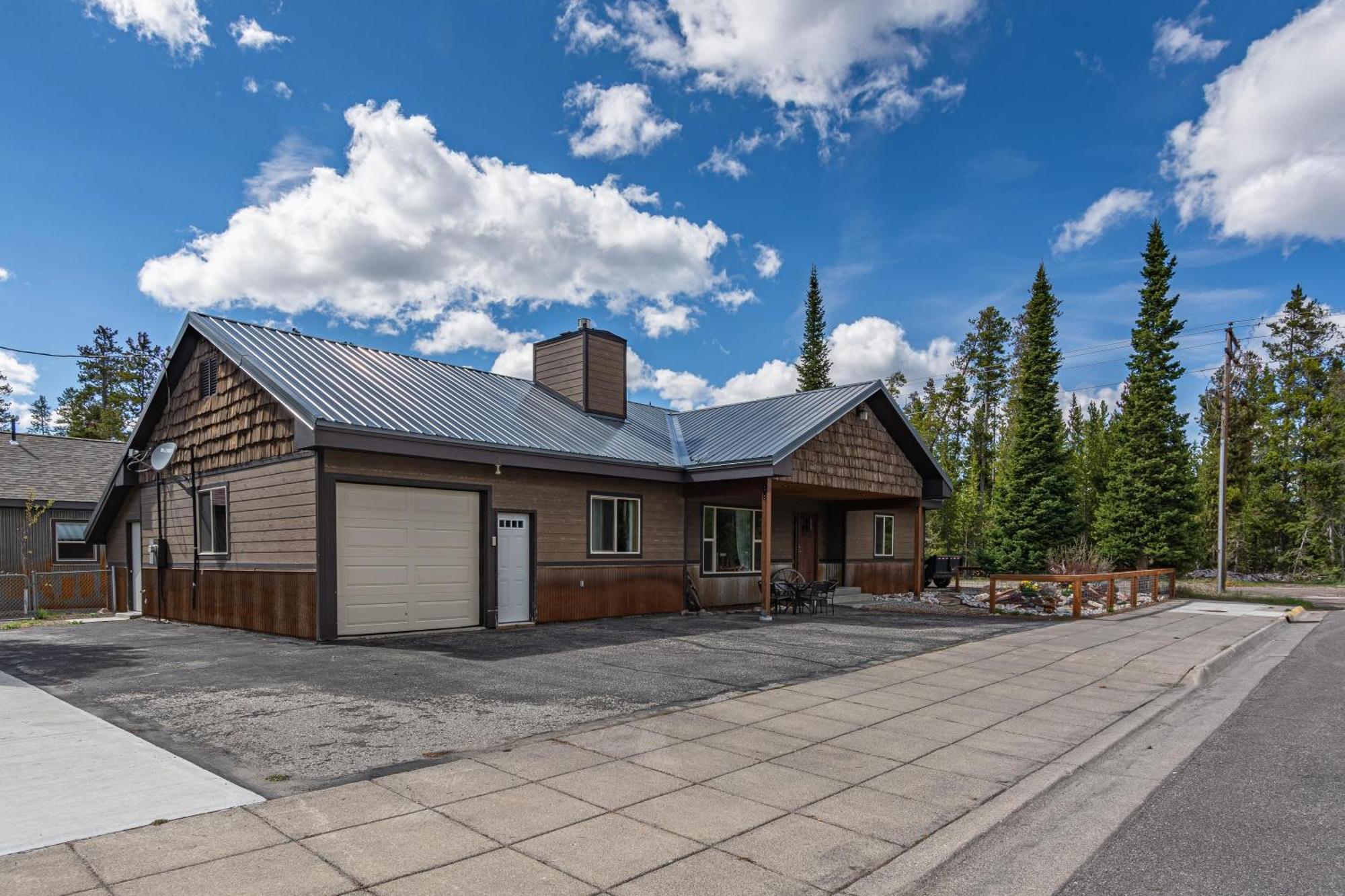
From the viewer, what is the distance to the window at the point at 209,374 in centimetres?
1431

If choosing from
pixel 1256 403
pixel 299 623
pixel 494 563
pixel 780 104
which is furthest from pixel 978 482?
pixel 299 623

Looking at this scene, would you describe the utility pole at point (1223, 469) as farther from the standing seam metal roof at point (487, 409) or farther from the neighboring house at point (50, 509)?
the neighboring house at point (50, 509)

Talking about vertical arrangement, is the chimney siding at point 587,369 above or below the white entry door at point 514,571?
above

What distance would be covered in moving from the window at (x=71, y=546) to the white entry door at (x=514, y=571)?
16.3 meters

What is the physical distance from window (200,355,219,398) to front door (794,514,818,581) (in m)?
13.3

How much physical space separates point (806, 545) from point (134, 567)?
16.4 metres

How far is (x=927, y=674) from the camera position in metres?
9.45

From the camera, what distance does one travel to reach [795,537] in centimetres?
2062

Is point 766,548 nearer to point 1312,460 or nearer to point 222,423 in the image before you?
point 222,423

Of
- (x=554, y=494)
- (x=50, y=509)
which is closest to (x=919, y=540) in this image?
(x=554, y=494)

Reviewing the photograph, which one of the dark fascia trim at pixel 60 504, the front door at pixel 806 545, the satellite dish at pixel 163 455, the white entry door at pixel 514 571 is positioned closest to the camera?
the white entry door at pixel 514 571

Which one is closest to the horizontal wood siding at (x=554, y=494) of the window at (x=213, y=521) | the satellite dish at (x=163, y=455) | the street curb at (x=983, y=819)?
the window at (x=213, y=521)

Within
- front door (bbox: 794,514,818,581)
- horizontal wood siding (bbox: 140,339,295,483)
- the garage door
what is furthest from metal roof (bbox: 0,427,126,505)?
front door (bbox: 794,514,818,581)

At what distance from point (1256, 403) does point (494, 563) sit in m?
38.7
